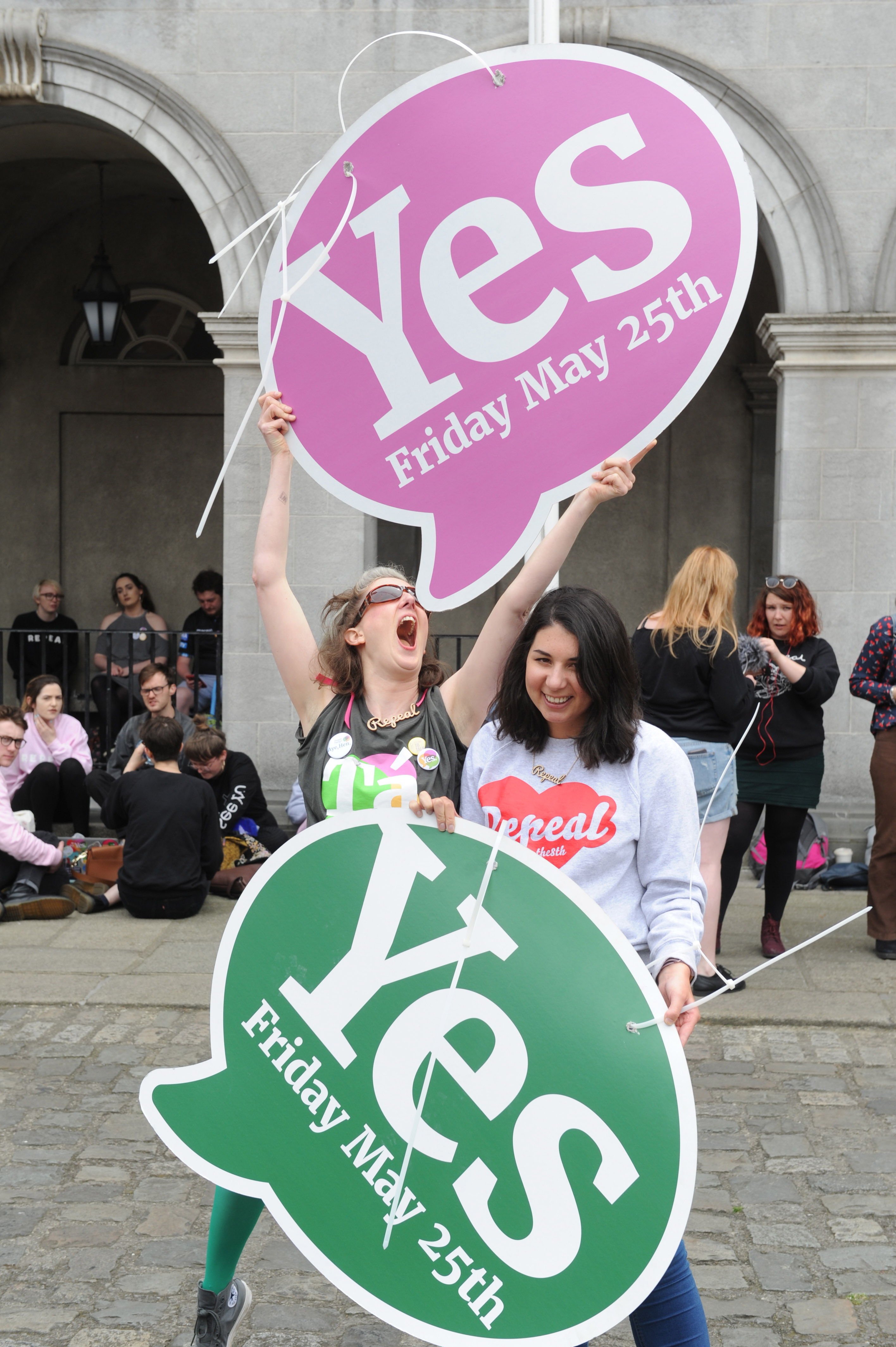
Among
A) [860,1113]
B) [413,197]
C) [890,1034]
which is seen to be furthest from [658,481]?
[413,197]

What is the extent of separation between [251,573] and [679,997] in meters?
6.69

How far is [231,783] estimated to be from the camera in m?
8.19

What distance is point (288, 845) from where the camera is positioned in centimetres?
261

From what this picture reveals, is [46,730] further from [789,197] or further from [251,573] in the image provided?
[789,197]

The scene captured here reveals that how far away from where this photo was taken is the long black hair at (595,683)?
8.30ft

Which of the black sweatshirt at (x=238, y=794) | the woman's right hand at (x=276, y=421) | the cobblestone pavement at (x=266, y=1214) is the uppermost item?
the woman's right hand at (x=276, y=421)

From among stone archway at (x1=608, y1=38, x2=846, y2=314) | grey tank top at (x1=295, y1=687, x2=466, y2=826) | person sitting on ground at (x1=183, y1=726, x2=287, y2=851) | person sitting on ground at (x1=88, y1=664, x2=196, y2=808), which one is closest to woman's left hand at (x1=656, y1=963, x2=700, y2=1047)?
grey tank top at (x1=295, y1=687, x2=466, y2=826)

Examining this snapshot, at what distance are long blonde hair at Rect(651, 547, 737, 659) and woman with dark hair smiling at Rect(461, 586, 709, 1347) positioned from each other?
10.6 ft

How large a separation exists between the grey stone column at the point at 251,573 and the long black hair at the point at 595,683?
6206 mm

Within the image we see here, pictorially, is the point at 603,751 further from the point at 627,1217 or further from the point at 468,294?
the point at 468,294

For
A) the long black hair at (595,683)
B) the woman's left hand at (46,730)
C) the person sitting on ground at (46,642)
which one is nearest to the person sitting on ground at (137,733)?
the woman's left hand at (46,730)

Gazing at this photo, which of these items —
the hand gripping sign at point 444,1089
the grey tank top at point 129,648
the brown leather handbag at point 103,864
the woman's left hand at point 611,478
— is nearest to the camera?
the hand gripping sign at point 444,1089

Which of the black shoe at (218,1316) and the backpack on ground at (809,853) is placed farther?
the backpack on ground at (809,853)

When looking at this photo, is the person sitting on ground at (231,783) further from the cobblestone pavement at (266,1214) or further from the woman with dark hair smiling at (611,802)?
the woman with dark hair smiling at (611,802)
